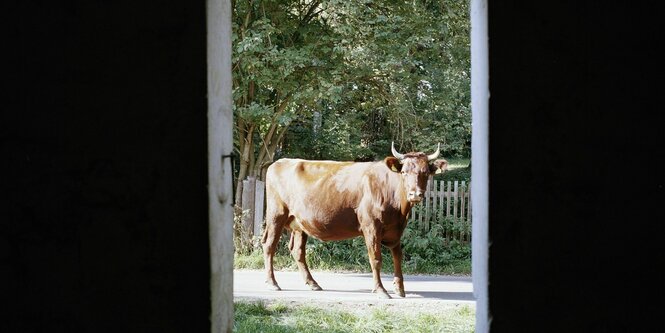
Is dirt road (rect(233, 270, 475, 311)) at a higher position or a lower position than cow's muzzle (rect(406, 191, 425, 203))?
lower

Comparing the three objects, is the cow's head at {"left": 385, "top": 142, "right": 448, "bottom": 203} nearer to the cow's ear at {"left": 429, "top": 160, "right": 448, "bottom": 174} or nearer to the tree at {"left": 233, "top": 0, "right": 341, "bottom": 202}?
the cow's ear at {"left": 429, "top": 160, "right": 448, "bottom": 174}

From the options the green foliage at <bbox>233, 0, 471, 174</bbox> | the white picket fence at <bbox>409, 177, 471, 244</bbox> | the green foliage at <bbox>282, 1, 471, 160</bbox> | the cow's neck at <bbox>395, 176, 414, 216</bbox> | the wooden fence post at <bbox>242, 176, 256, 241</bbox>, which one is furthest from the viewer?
the white picket fence at <bbox>409, 177, 471, 244</bbox>

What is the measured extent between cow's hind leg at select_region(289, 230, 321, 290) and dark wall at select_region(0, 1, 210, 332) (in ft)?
23.6

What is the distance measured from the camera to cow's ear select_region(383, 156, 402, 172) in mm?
8617

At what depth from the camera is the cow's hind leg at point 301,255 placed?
904 cm

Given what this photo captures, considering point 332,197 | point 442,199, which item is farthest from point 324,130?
point 332,197

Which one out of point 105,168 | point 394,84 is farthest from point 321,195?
point 105,168

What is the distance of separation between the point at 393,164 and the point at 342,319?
8.43 ft

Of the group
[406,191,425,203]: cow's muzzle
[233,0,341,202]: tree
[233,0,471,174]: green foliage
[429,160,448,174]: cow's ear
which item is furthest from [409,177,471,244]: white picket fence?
[406,191,425,203]: cow's muzzle

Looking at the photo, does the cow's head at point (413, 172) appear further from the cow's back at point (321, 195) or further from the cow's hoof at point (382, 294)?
the cow's hoof at point (382, 294)

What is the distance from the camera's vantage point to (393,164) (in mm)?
8672
